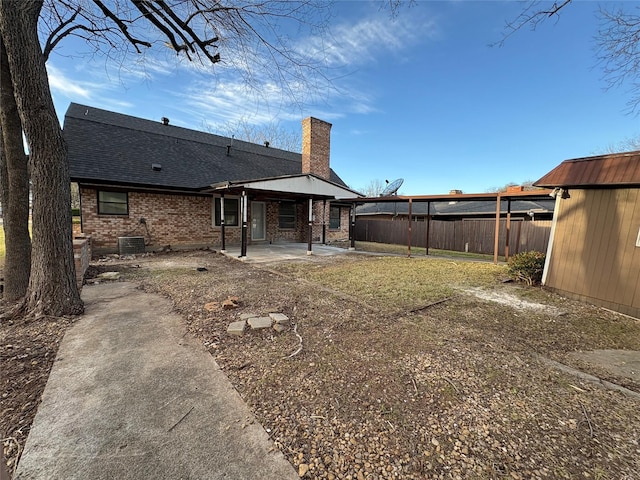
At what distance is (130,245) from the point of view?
9977mm

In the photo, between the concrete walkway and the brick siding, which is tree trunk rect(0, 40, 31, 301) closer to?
the concrete walkway

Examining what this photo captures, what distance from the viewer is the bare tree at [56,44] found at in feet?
11.7

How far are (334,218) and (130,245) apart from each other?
10983mm

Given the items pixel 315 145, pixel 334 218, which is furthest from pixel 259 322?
pixel 334 218

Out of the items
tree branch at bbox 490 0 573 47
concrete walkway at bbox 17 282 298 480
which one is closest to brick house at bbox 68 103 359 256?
concrete walkway at bbox 17 282 298 480

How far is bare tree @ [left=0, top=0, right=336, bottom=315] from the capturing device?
356 centimetres

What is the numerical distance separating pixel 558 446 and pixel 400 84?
14.0 metres

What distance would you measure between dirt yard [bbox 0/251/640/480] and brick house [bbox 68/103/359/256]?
6204 millimetres

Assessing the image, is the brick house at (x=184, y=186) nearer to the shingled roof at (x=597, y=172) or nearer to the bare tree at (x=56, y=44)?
the bare tree at (x=56, y=44)

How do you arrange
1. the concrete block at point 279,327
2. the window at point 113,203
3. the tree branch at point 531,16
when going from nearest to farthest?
the concrete block at point 279,327 → the tree branch at point 531,16 → the window at point 113,203

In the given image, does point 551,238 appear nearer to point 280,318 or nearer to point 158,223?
point 280,318

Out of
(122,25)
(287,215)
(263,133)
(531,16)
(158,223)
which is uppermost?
(263,133)

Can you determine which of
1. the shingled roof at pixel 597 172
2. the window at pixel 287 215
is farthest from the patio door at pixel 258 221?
the shingled roof at pixel 597 172

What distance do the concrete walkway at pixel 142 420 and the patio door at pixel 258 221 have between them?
10563 mm
